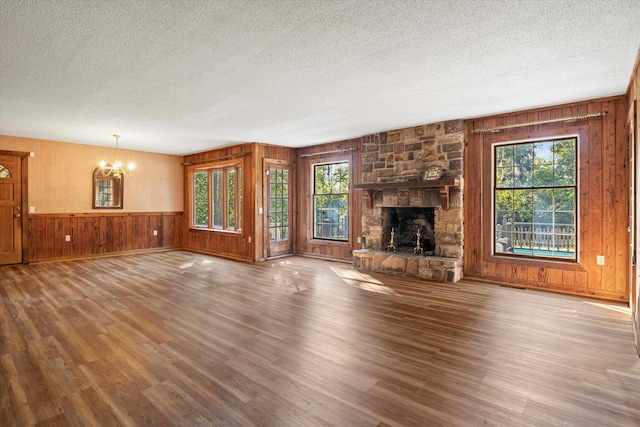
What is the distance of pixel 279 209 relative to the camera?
7.83 m

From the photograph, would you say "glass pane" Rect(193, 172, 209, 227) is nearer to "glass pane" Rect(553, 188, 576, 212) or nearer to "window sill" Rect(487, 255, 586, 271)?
"window sill" Rect(487, 255, 586, 271)

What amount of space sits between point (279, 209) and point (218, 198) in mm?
1778

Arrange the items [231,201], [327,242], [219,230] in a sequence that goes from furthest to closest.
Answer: [219,230], [231,201], [327,242]

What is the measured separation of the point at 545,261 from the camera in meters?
4.81

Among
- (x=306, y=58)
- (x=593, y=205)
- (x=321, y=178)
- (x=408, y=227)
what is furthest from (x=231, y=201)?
(x=593, y=205)

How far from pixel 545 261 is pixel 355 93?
11.8ft

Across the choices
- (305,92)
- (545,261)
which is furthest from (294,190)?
(545,261)

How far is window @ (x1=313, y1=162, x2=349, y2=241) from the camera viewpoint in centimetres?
728

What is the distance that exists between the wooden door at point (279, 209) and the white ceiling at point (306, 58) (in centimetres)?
247

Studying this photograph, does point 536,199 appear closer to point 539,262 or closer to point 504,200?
point 504,200

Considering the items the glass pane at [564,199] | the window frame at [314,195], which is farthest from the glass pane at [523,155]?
the window frame at [314,195]

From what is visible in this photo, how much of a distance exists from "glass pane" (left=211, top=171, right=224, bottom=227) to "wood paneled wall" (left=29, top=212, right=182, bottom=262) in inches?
54.5

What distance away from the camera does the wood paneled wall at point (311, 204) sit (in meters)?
6.98

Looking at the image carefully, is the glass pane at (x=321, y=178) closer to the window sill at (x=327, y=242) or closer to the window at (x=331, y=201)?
the window at (x=331, y=201)
